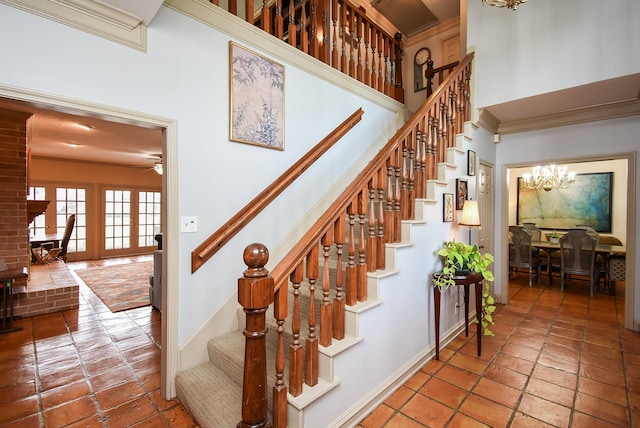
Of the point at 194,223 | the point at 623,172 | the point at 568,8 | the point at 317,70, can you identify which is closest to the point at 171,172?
the point at 194,223

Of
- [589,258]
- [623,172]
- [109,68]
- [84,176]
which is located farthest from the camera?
[84,176]

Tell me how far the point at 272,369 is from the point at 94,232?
27.0 ft

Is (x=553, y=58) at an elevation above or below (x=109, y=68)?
above

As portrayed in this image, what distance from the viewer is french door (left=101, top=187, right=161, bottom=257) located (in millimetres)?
7820

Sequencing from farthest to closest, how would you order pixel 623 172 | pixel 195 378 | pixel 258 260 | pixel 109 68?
pixel 623 172
pixel 195 378
pixel 109 68
pixel 258 260

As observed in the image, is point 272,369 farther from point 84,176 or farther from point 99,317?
point 84,176

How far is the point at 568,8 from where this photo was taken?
2.88m

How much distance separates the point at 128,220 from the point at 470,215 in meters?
8.92

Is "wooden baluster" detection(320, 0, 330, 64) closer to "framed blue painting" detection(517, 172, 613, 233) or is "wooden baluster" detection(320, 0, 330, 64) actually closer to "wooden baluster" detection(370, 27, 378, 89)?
"wooden baluster" detection(370, 27, 378, 89)

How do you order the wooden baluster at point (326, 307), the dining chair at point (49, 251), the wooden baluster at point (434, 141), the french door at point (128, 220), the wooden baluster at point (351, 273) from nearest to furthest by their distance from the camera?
the wooden baluster at point (326, 307) → the wooden baluster at point (351, 273) → the wooden baluster at point (434, 141) → the dining chair at point (49, 251) → the french door at point (128, 220)

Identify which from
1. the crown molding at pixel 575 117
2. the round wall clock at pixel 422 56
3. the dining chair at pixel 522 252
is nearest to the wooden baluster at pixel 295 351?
the crown molding at pixel 575 117

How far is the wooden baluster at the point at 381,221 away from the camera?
6.46ft

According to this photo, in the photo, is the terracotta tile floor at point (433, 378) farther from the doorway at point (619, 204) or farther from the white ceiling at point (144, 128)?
the white ceiling at point (144, 128)

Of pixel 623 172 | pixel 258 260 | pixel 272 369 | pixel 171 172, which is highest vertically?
pixel 623 172
